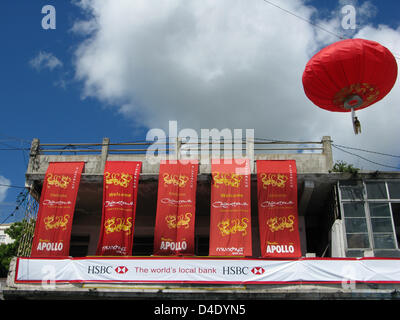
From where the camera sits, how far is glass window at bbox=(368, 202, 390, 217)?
15.2 metres

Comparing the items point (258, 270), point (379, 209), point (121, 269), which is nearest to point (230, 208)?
point (258, 270)

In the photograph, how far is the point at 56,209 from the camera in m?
15.6

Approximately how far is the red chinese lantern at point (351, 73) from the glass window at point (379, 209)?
556 cm

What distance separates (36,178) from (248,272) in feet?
28.5

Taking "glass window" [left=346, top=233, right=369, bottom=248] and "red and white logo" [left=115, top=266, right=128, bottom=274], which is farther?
"glass window" [left=346, top=233, right=369, bottom=248]

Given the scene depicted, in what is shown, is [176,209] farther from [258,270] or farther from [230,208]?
[258,270]

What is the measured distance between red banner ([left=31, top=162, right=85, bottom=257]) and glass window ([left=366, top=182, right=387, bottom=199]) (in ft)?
34.7

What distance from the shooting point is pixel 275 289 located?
13.2 metres

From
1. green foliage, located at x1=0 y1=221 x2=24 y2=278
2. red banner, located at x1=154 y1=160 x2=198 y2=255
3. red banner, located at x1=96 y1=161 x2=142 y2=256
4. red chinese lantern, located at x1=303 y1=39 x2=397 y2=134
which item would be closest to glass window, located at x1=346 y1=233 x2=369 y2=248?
red banner, located at x1=154 y1=160 x2=198 y2=255

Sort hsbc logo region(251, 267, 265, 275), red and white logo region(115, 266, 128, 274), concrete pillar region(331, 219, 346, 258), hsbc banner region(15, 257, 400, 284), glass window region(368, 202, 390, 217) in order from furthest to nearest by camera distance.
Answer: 1. glass window region(368, 202, 390, 217)
2. concrete pillar region(331, 219, 346, 258)
3. red and white logo region(115, 266, 128, 274)
4. hsbc logo region(251, 267, 265, 275)
5. hsbc banner region(15, 257, 400, 284)

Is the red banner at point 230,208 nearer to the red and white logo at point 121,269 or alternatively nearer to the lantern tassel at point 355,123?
the red and white logo at point 121,269

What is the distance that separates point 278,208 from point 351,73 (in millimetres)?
6277

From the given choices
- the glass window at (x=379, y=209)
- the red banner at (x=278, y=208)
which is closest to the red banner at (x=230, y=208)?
the red banner at (x=278, y=208)

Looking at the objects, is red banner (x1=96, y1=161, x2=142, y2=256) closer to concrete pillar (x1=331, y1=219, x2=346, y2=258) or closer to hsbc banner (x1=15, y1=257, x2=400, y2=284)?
hsbc banner (x1=15, y1=257, x2=400, y2=284)
